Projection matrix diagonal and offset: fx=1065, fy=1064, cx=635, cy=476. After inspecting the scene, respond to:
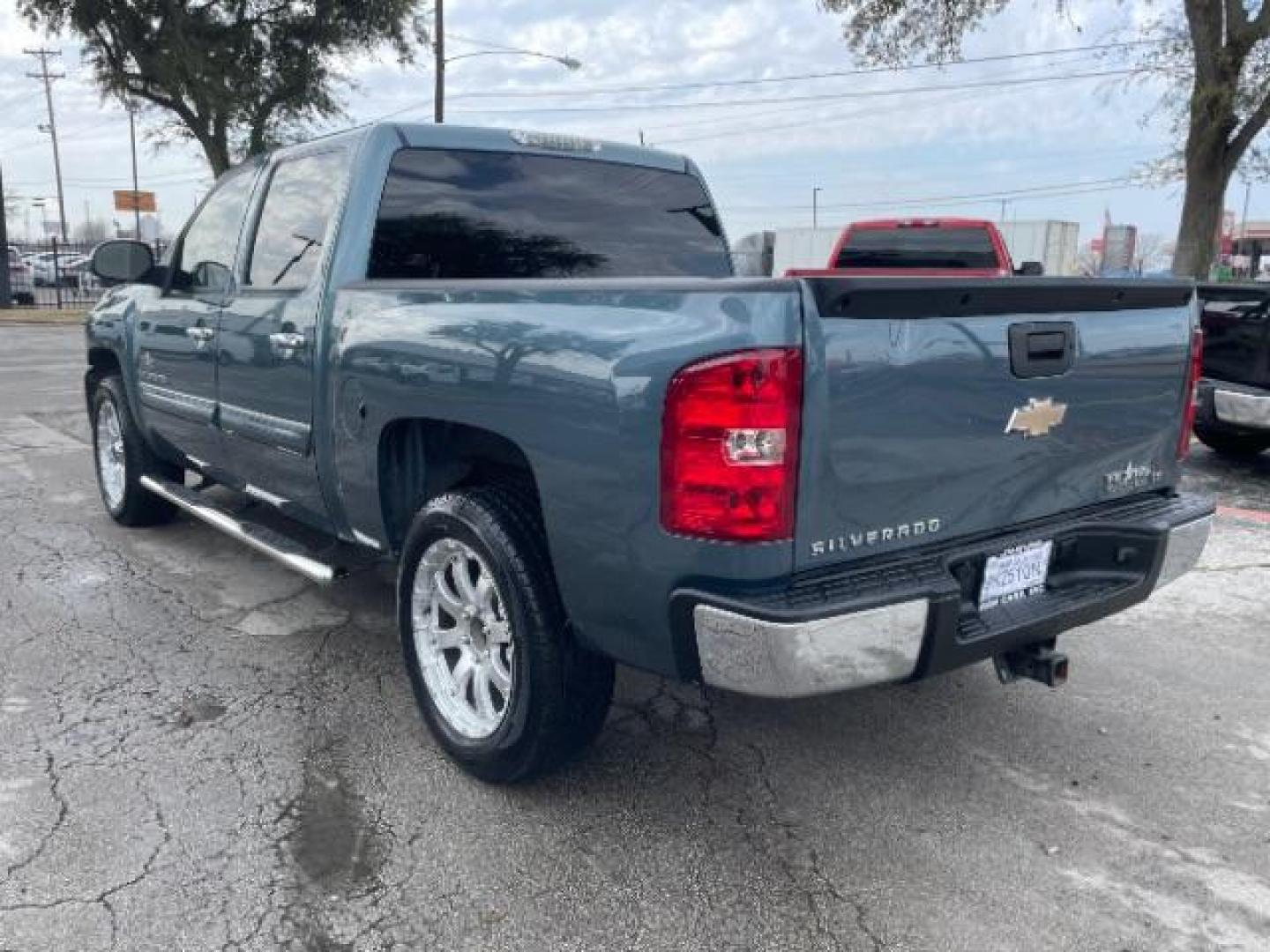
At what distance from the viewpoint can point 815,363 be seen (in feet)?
7.59

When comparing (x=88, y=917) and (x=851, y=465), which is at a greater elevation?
(x=851, y=465)

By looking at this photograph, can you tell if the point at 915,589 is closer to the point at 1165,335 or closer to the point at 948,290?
the point at 948,290

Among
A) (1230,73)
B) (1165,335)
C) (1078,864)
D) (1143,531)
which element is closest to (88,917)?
(1078,864)

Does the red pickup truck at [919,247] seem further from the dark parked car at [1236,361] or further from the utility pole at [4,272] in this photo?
the utility pole at [4,272]

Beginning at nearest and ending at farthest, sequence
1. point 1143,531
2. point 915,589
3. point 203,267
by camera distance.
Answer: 1. point 915,589
2. point 1143,531
3. point 203,267

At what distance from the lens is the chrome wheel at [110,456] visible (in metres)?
5.97

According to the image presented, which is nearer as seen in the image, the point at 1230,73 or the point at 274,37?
the point at 1230,73

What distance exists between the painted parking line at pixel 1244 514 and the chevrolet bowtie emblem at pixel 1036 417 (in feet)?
14.9

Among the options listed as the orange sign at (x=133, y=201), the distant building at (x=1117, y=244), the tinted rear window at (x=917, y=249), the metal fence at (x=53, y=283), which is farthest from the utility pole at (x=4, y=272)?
the distant building at (x=1117, y=244)

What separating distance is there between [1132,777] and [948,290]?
1.77 metres

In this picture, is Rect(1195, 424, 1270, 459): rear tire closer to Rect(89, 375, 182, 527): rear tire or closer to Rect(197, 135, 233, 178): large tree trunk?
Rect(89, 375, 182, 527): rear tire

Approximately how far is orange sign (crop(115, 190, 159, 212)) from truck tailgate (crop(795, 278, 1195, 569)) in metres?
46.3

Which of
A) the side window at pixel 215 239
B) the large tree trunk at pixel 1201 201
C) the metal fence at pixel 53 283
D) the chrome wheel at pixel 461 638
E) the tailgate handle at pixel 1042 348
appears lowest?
the metal fence at pixel 53 283

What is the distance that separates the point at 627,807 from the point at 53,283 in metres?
39.7
